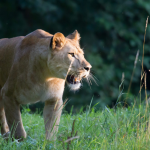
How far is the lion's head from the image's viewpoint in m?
3.02

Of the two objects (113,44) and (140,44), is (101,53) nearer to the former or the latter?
(113,44)

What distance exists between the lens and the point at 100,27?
29.4 feet

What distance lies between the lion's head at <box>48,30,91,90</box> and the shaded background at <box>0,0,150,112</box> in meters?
5.53

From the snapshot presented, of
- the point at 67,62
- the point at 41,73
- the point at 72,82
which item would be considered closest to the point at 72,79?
the point at 72,82

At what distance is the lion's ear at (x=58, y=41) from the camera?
3062mm

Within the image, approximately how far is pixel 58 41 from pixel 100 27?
19.7 feet

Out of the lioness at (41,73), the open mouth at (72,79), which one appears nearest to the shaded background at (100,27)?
the lioness at (41,73)

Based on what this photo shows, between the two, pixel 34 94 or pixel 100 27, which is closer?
pixel 34 94

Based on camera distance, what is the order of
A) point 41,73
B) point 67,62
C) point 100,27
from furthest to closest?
point 100,27 < point 41,73 < point 67,62

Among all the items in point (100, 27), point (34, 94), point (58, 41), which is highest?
point (100, 27)

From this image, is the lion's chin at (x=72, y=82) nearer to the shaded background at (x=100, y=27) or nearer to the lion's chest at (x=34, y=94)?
the lion's chest at (x=34, y=94)

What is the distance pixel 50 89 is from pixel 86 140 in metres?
0.71

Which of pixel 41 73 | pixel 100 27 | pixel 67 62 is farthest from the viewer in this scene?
pixel 100 27

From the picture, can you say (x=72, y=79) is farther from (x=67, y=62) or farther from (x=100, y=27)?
(x=100, y=27)
